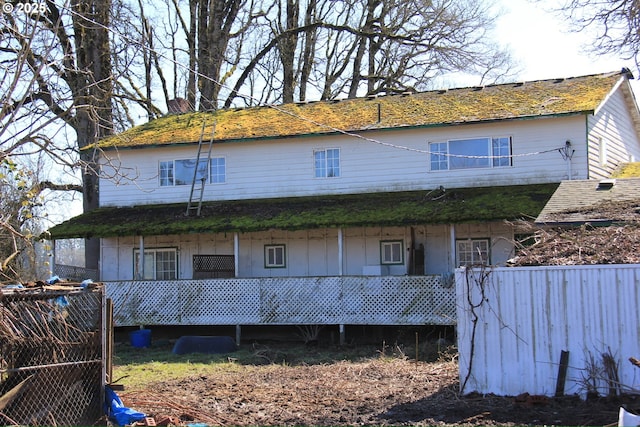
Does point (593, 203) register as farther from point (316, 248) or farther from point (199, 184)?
point (199, 184)

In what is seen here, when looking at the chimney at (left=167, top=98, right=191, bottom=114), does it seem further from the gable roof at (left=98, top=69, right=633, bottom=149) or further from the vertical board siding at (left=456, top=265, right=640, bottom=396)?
the vertical board siding at (left=456, top=265, right=640, bottom=396)

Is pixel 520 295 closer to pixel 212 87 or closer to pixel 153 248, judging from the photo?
pixel 153 248

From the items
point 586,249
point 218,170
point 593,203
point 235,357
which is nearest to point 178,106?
point 218,170

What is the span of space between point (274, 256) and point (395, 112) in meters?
6.16

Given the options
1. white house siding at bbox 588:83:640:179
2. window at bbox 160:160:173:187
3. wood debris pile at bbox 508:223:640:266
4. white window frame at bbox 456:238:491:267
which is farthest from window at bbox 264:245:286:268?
wood debris pile at bbox 508:223:640:266

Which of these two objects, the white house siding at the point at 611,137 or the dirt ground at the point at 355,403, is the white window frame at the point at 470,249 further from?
the dirt ground at the point at 355,403

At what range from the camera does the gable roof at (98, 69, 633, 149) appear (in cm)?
2405

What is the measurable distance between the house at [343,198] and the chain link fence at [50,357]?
1247 centimetres

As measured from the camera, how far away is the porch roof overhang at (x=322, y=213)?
21.6 m

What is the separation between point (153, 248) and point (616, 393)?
740 inches

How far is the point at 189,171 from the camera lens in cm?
2702

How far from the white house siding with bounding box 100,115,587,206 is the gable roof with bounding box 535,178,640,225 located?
1.68 meters

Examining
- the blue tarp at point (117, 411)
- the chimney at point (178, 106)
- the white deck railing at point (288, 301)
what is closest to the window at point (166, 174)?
the white deck railing at point (288, 301)

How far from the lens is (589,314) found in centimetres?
1136
